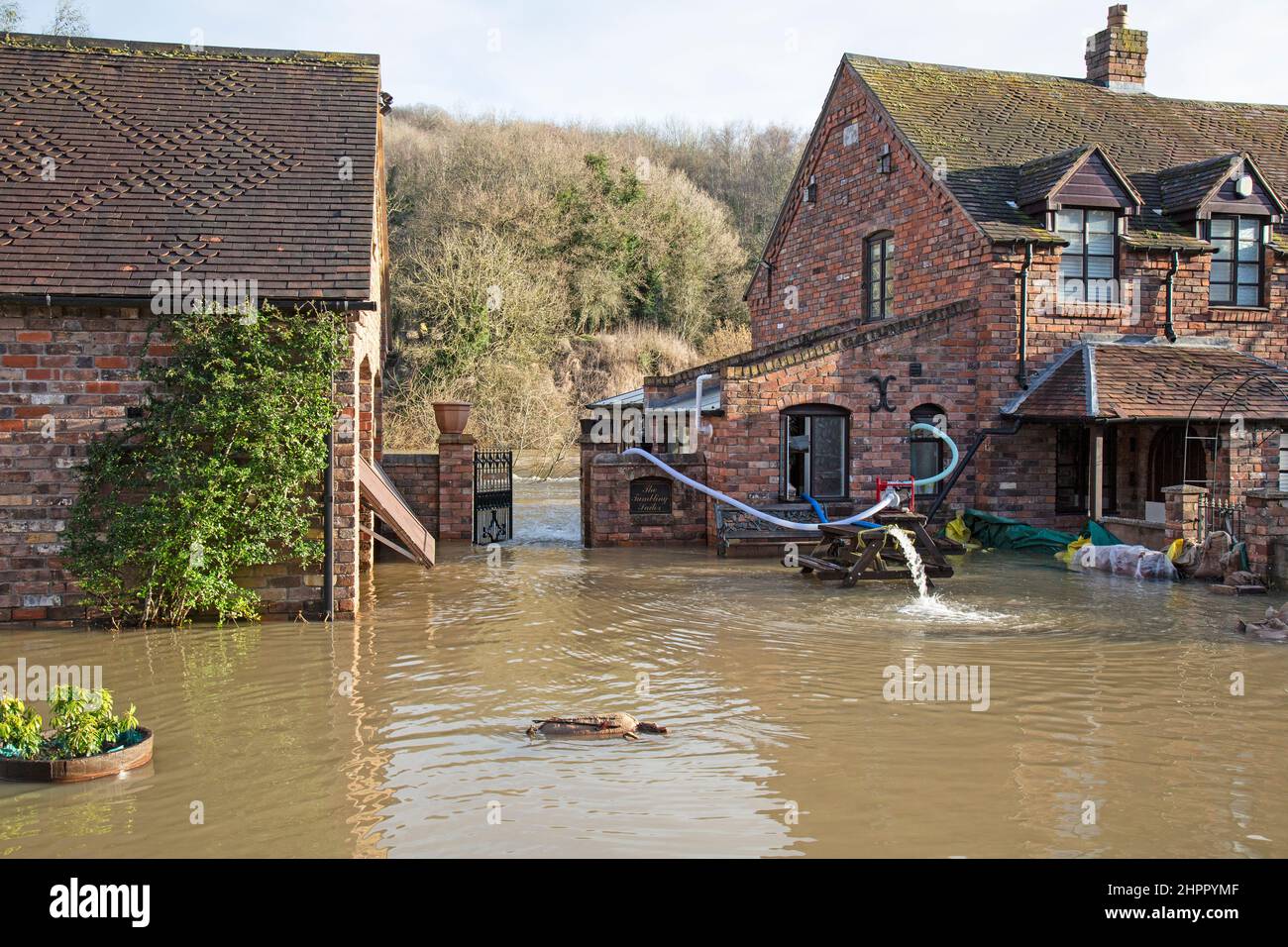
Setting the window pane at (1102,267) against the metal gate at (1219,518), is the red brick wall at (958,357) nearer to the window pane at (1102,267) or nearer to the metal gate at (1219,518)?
the window pane at (1102,267)

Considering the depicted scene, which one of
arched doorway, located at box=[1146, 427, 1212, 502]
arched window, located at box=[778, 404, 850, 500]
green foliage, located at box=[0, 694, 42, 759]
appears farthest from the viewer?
arched doorway, located at box=[1146, 427, 1212, 502]

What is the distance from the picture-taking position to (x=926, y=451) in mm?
19016

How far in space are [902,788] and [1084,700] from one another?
257cm

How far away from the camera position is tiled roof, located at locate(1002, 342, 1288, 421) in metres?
17.0

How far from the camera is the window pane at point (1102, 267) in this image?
18969 millimetres

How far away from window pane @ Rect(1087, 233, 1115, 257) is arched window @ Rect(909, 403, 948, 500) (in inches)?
150

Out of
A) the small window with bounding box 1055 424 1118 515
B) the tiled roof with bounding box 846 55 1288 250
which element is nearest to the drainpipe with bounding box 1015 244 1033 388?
the tiled roof with bounding box 846 55 1288 250

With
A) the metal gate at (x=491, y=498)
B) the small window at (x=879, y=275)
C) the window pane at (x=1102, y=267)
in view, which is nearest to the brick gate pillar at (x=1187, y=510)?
the window pane at (x=1102, y=267)

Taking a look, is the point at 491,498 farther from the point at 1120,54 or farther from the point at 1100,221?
the point at 1120,54

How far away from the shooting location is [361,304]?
11188 mm

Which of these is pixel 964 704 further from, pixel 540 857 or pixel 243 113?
pixel 243 113

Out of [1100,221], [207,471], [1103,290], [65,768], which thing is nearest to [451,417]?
[207,471]

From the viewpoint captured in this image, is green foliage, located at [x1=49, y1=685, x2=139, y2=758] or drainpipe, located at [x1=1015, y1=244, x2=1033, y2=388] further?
drainpipe, located at [x1=1015, y1=244, x2=1033, y2=388]

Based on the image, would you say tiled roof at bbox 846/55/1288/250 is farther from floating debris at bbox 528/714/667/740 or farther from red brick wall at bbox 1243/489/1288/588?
floating debris at bbox 528/714/667/740
